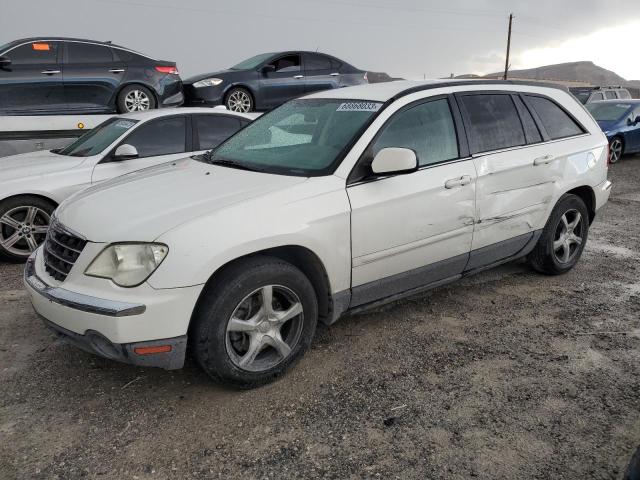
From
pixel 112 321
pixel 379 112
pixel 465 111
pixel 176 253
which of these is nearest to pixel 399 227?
pixel 379 112

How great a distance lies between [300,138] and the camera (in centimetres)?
401

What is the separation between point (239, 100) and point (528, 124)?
696 centimetres

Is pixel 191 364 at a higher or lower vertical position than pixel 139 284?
lower

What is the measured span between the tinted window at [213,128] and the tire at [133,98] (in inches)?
118

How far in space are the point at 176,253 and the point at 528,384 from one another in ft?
6.91

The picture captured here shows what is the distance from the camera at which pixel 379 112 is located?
3.73 meters

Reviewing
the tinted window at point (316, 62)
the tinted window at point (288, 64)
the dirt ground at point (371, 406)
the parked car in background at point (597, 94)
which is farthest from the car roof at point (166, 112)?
the parked car in background at point (597, 94)

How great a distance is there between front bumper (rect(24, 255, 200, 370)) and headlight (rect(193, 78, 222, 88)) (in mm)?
7832

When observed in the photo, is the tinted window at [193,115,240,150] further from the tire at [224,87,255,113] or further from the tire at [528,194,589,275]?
the tire at [224,87,255,113]

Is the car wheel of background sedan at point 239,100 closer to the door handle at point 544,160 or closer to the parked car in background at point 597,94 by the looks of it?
the door handle at point 544,160

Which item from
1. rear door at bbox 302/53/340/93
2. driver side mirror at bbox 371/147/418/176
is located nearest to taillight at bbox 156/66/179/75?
rear door at bbox 302/53/340/93

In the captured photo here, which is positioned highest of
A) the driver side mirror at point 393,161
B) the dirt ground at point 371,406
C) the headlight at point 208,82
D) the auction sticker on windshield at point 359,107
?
the auction sticker on windshield at point 359,107

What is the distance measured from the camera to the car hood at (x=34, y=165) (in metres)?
5.60

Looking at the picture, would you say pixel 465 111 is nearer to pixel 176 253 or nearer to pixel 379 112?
pixel 379 112
